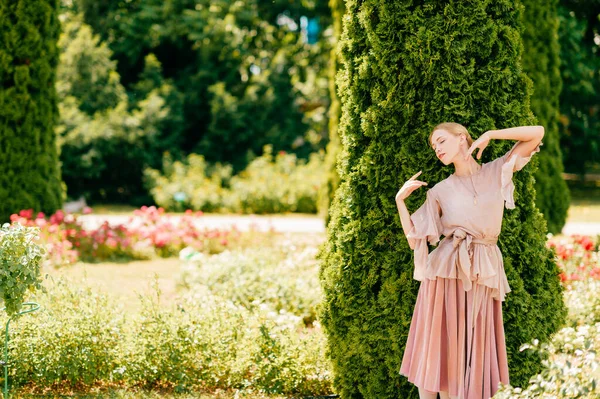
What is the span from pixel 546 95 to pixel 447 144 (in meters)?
7.27

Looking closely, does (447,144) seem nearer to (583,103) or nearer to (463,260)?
(463,260)

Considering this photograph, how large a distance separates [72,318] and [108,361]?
40 cm

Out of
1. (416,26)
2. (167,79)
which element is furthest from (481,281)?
(167,79)

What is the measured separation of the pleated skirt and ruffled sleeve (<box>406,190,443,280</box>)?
0.12m

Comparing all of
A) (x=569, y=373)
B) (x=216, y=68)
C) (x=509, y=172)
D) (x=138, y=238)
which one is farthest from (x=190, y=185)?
(x=569, y=373)

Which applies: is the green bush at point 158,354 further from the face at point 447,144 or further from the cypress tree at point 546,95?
the cypress tree at point 546,95

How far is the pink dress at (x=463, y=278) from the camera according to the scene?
12.0 feet

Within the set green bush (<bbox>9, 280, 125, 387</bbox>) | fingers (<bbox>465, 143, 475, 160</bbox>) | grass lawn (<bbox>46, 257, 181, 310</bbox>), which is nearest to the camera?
fingers (<bbox>465, 143, 475, 160</bbox>)

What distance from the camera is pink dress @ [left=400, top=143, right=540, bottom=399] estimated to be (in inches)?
144

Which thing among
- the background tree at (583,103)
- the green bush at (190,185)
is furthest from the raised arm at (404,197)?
the background tree at (583,103)

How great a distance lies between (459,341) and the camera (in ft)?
12.2

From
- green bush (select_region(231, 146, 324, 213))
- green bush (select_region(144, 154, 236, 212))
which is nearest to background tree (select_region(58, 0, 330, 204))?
green bush (select_region(144, 154, 236, 212))

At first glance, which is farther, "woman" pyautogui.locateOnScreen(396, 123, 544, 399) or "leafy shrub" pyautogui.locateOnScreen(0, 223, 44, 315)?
"leafy shrub" pyautogui.locateOnScreen(0, 223, 44, 315)

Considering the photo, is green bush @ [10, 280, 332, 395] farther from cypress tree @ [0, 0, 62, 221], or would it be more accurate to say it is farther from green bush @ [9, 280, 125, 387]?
cypress tree @ [0, 0, 62, 221]
